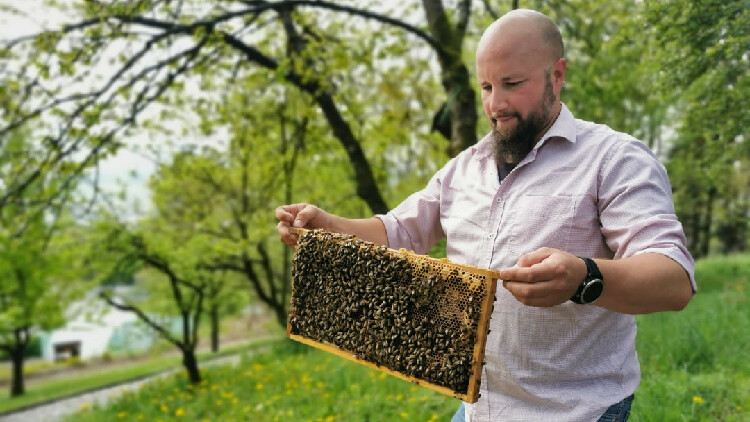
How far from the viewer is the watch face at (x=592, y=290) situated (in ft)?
5.30

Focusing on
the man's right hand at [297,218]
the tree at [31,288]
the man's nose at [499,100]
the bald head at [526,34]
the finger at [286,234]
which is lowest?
the tree at [31,288]

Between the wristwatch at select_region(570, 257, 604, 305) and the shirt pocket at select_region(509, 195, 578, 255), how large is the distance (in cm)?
37

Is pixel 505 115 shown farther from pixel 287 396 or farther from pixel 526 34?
pixel 287 396

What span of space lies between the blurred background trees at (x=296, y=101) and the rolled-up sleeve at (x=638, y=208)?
341 cm

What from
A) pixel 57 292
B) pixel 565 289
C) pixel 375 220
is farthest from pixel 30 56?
pixel 57 292

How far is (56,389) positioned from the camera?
71.2 ft

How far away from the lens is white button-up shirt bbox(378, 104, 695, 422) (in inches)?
75.0

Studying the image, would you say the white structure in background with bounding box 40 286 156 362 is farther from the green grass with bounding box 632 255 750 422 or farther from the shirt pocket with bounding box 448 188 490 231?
the shirt pocket with bounding box 448 188 490 231

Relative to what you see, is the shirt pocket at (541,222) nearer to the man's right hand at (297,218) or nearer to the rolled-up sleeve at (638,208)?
the rolled-up sleeve at (638,208)

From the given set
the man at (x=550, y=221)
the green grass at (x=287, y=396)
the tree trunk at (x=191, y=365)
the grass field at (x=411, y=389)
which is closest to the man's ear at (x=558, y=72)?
the man at (x=550, y=221)

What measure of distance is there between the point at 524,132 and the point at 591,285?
2.52 feet

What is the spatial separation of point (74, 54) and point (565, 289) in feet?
23.0

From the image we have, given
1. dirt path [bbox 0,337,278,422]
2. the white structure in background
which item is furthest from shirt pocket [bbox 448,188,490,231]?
the white structure in background

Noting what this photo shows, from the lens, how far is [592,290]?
5.32 feet
